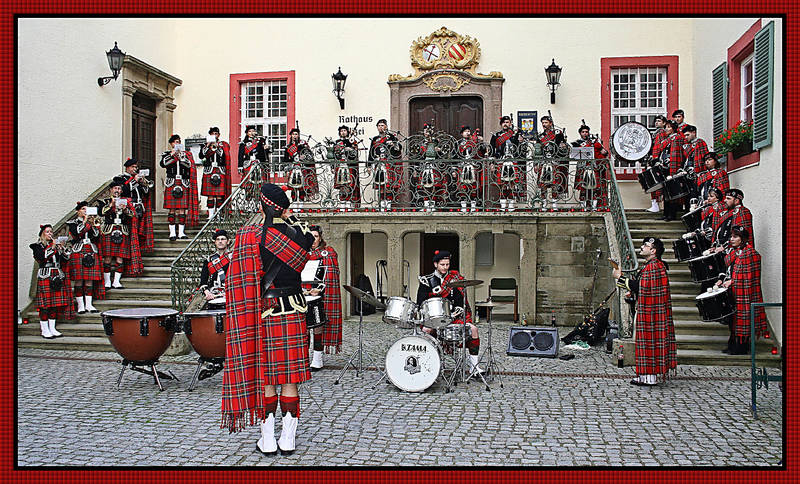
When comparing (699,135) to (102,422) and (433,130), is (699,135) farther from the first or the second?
(102,422)

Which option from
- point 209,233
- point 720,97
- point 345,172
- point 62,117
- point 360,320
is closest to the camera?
point 360,320

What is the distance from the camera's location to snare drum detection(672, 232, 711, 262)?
10.4 metres

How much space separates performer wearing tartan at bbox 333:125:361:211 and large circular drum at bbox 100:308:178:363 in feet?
20.8

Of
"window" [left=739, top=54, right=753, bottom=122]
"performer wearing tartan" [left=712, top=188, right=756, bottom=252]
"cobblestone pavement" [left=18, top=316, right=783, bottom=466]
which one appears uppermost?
"window" [left=739, top=54, right=753, bottom=122]

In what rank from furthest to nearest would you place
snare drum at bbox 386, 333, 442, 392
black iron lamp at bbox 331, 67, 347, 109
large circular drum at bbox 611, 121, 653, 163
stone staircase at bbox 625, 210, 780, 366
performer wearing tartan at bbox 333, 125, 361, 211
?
black iron lamp at bbox 331, 67, 347, 109 → performer wearing tartan at bbox 333, 125, 361, 211 → large circular drum at bbox 611, 121, 653, 163 → stone staircase at bbox 625, 210, 780, 366 → snare drum at bbox 386, 333, 442, 392

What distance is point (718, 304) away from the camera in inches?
369

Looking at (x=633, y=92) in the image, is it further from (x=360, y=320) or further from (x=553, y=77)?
(x=360, y=320)

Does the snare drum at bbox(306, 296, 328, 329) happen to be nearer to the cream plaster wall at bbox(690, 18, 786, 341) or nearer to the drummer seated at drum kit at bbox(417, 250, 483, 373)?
the drummer seated at drum kit at bbox(417, 250, 483, 373)

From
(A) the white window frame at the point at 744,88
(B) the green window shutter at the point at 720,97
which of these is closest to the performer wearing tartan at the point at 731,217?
(A) the white window frame at the point at 744,88

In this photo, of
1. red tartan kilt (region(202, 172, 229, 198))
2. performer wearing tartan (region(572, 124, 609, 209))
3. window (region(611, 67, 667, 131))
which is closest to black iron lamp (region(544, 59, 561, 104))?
A: window (region(611, 67, 667, 131))

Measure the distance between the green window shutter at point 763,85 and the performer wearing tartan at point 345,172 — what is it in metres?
7.16

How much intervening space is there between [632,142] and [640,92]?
2.35m

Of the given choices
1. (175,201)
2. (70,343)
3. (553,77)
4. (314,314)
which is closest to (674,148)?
(553,77)

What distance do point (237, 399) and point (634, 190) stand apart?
11.5 m
